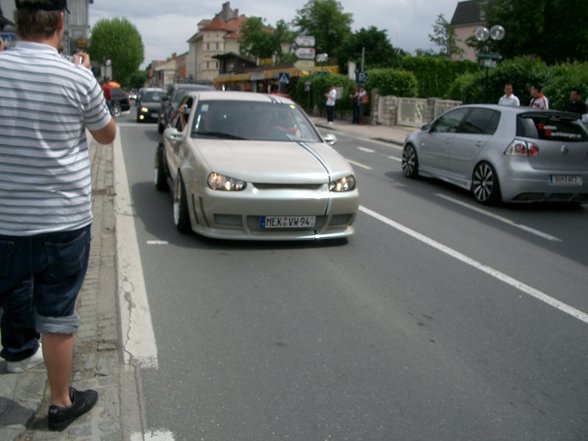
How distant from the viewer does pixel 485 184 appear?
429 inches

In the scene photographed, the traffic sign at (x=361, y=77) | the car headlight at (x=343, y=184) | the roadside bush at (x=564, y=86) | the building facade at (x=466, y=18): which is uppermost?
the building facade at (x=466, y=18)

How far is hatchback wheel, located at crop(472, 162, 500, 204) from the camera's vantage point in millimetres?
10727

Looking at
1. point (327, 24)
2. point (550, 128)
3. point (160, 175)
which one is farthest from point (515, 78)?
point (327, 24)

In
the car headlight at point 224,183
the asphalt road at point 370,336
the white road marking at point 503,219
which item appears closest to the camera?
the asphalt road at point 370,336

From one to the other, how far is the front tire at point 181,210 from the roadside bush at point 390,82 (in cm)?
2802

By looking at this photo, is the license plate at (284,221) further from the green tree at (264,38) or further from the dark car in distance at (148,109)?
the green tree at (264,38)

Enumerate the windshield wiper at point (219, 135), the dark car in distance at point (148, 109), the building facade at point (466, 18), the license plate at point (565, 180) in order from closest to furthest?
the windshield wiper at point (219, 135) → the license plate at point (565, 180) → the dark car in distance at point (148, 109) → the building facade at point (466, 18)

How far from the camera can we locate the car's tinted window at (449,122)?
12.3m

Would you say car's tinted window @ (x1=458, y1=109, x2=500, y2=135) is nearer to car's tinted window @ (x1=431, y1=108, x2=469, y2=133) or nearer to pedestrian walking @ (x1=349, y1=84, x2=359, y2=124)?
car's tinted window @ (x1=431, y1=108, x2=469, y2=133)

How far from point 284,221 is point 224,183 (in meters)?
0.71

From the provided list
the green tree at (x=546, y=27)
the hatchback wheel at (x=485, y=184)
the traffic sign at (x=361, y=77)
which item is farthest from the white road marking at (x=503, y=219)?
the green tree at (x=546, y=27)

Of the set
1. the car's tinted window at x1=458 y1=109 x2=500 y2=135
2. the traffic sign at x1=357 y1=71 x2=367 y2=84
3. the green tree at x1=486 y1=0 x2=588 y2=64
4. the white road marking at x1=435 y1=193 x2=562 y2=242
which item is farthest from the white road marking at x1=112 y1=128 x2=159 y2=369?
the green tree at x1=486 y1=0 x2=588 y2=64

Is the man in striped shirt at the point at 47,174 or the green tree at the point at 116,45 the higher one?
the green tree at the point at 116,45

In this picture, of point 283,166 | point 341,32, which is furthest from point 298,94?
point 341,32
